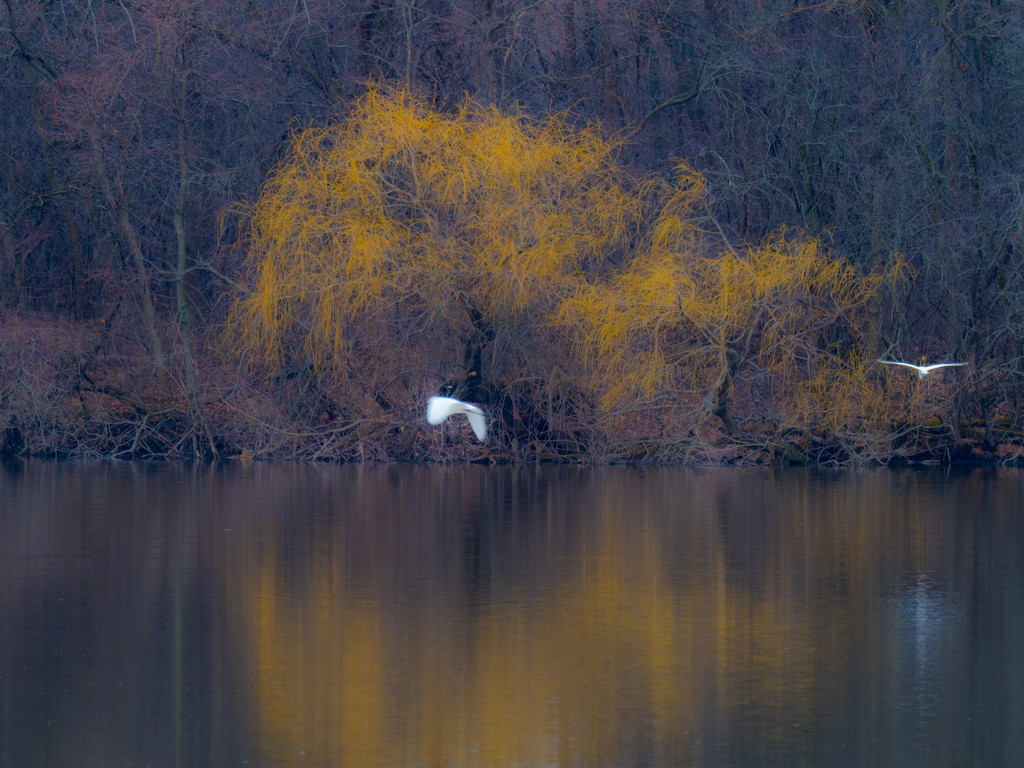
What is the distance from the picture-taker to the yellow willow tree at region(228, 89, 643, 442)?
981 inches

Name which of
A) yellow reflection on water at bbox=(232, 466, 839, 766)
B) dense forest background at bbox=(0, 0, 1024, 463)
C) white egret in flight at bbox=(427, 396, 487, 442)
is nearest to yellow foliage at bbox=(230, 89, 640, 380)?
dense forest background at bbox=(0, 0, 1024, 463)

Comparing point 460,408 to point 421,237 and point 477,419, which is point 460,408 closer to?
point 477,419

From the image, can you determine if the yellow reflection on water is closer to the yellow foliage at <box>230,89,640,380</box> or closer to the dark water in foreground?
the dark water in foreground

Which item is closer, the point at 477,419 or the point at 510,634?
the point at 510,634

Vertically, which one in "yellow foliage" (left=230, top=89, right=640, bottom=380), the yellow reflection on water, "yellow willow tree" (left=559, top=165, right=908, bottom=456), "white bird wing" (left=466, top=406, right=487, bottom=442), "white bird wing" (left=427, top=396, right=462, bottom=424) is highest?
"yellow foliage" (left=230, top=89, right=640, bottom=380)

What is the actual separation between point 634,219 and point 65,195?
10905 mm

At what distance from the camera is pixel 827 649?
32.3 ft

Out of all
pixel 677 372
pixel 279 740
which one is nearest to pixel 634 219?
pixel 677 372

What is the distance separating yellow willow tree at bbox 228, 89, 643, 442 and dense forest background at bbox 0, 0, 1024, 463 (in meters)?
0.16

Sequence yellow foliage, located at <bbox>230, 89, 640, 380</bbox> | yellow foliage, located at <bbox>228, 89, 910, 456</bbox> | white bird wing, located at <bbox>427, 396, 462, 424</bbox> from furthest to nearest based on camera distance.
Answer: yellow foliage, located at <bbox>230, 89, 640, 380</bbox>, yellow foliage, located at <bbox>228, 89, 910, 456</bbox>, white bird wing, located at <bbox>427, 396, 462, 424</bbox>

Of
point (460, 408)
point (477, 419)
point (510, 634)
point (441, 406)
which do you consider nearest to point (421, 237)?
point (460, 408)

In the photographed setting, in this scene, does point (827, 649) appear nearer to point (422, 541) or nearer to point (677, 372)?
point (422, 541)

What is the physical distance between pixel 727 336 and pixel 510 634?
15.2 metres

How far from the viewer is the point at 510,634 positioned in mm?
10242
